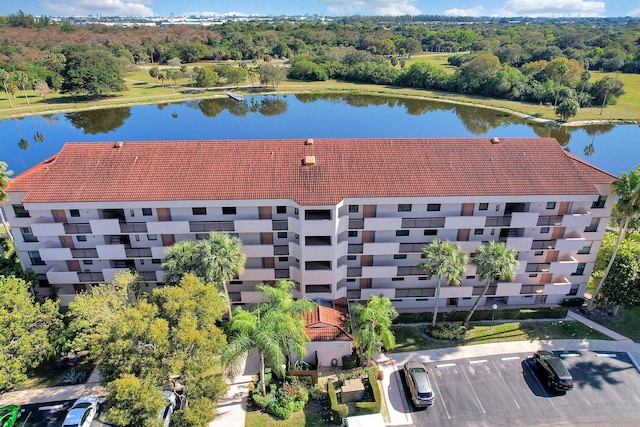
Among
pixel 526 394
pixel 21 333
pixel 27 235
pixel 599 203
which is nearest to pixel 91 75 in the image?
pixel 27 235

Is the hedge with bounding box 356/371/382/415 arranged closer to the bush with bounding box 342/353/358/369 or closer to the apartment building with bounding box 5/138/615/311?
the bush with bounding box 342/353/358/369

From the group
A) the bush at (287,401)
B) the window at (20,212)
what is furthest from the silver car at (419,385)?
the window at (20,212)

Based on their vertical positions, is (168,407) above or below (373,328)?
below

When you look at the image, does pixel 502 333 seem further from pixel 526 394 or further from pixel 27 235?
pixel 27 235

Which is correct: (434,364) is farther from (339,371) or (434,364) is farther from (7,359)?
(7,359)

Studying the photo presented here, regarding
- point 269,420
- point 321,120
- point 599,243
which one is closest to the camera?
point 269,420

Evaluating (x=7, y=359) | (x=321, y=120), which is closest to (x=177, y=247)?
(x=7, y=359)

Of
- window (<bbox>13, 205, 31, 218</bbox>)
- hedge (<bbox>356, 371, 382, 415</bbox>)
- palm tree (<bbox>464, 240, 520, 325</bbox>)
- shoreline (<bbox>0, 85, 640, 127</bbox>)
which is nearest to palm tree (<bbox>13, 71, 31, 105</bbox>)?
shoreline (<bbox>0, 85, 640, 127</bbox>)
